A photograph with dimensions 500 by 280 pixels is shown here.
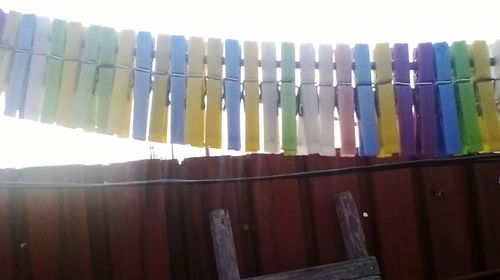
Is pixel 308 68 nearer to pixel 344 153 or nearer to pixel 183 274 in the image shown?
pixel 344 153

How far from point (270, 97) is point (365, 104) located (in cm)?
48

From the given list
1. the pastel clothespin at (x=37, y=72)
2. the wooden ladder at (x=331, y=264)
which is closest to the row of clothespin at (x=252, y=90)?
the pastel clothespin at (x=37, y=72)

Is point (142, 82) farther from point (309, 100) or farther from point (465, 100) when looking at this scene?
point (465, 100)

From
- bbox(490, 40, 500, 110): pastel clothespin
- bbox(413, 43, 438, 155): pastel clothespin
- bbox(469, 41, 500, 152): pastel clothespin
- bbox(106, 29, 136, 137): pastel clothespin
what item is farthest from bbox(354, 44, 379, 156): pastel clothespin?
bbox(106, 29, 136, 137): pastel clothespin

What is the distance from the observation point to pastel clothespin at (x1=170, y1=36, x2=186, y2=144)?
271 cm

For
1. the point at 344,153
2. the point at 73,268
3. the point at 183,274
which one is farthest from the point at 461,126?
the point at 73,268

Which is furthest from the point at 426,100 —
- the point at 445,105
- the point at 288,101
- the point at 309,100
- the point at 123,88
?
the point at 123,88

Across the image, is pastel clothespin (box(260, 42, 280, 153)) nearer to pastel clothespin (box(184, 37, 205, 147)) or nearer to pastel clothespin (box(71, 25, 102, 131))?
pastel clothespin (box(184, 37, 205, 147))

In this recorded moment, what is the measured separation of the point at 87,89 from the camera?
8.80 feet

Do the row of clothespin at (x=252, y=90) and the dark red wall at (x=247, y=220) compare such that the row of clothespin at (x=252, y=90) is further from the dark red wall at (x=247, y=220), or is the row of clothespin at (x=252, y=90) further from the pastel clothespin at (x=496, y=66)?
the dark red wall at (x=247, y=220)

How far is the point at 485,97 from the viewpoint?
2.84 metres

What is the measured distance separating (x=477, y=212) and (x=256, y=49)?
4.69ft

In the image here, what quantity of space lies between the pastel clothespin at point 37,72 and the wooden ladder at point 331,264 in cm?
99

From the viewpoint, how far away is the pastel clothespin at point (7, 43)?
8.74ft
